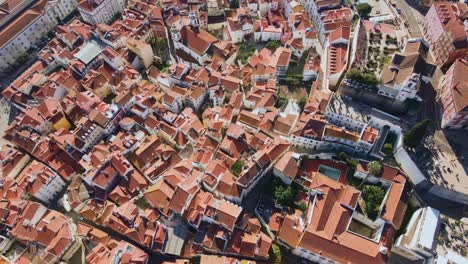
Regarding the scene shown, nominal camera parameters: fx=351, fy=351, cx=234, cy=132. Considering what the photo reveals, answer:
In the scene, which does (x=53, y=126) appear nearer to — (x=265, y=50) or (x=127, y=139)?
(x=127, y=139)

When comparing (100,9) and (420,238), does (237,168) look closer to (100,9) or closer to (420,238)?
(420,238)

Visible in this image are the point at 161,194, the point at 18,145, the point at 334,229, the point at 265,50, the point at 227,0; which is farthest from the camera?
the point at 227,0

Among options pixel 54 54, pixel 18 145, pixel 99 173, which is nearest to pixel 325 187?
pixel 99 173

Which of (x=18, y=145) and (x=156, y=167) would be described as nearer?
(x=156, y=167)

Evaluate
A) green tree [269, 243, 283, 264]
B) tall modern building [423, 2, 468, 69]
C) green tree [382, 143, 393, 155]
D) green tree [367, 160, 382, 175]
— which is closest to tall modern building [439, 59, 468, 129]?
tall modern building [423, 2, 468, 69]

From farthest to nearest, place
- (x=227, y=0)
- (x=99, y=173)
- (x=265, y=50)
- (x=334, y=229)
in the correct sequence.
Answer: (x=227, y=0), (x=265, y=50), (x=99, y=173), (x=334, y=229)

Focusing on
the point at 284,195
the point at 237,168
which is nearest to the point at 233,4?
the point at 237,168

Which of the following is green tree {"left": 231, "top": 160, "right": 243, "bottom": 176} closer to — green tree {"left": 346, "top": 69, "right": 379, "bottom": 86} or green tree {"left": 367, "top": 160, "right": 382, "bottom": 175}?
green tree {"left": 367, "top": 160, "right": 382, "bottom": 175}
